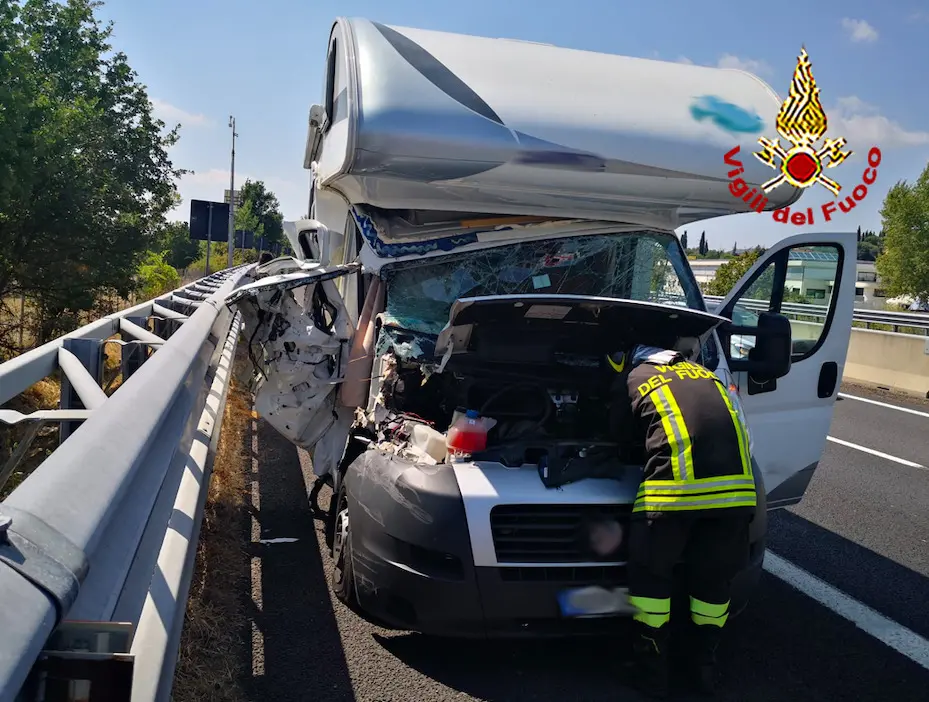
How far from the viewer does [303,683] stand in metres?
3.58

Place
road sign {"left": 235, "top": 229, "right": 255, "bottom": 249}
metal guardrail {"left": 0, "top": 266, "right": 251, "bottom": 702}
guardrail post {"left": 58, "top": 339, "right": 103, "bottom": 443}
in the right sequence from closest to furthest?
metal guardrail {"left": 0, "top": 266, "right": 251, "bottom": 702}, guardrail post {"left": 58, "top": 339, "right": 103, "bottom": 443}, road sign {"left": 235, "top": 229, "right": 255, "bottom": 249}

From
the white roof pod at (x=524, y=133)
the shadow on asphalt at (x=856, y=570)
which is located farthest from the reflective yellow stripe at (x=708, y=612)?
the white roof pod at (x=524, y=133)

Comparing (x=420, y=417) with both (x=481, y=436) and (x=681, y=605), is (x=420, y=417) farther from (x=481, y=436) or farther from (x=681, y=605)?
(x=681, y=605)

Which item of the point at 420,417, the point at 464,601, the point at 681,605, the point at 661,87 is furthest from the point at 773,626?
the point at 661,87

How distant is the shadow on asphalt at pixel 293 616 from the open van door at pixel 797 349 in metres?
2.88

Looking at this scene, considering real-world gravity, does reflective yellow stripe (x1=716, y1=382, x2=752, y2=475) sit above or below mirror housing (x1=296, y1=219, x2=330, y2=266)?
below

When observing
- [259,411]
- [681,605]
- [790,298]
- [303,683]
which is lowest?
[303,683]

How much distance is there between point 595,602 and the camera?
360cm

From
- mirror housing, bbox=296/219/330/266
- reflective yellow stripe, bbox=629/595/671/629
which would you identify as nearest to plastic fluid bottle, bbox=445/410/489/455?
reflective yellow stripe, bbox=629/595/671/629

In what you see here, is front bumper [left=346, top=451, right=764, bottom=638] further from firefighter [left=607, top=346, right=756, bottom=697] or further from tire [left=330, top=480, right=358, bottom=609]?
tire [left=330, top=480, right=358, bottom=609]

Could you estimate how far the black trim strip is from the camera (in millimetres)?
4406

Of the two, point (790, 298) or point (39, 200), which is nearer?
point (790, 298)

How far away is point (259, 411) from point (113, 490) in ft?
12.8

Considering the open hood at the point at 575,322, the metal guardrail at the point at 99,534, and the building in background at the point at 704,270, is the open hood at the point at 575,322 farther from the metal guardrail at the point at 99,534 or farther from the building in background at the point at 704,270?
the building in background at the point at 704,270
